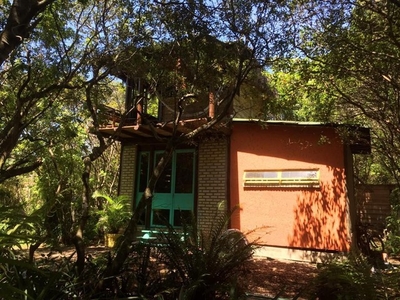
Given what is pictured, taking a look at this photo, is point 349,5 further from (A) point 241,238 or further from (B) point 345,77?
(A) point 241,238

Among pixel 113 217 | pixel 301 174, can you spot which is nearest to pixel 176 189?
pixel 113 217

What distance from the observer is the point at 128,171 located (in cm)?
1218

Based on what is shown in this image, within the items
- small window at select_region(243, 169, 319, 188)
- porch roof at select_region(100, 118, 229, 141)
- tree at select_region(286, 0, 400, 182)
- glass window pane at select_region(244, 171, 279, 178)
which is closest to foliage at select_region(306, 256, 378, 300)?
tree at select_region(286, 0, 400, 182)

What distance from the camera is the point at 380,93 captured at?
7.60m

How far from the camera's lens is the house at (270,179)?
866cm

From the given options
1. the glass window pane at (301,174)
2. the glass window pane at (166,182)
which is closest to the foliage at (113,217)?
the glass window pane at (166,182)

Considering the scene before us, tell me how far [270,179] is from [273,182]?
0.40 ft

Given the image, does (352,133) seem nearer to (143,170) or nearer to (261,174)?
(261,174)

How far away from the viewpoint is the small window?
9.02 m

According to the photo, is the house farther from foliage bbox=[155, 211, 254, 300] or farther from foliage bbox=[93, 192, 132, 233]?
foliage bbox=[155, 211, 254, 300]

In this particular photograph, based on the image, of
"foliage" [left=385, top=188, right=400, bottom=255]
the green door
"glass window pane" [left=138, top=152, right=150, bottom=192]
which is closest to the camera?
"foliage" [left=385, top=188, right=400, bottom=255]

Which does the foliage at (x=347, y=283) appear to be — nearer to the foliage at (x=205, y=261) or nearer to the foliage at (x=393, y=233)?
the foliage at (x=205, y=261)

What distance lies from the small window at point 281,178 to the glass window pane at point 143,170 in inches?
142

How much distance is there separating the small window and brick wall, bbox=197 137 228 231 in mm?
782
